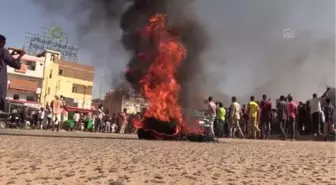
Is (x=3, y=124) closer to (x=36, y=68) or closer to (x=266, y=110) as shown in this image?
(x=266, y=110)

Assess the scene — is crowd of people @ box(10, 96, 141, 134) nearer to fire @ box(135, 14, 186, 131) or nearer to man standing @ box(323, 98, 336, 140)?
man standing @ box(323, 98, 336, 140)

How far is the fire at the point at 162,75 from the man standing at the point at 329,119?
7.84m

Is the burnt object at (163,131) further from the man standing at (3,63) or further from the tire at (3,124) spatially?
the tire at (3,124)

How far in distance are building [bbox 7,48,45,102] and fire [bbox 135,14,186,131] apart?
61.2 metres

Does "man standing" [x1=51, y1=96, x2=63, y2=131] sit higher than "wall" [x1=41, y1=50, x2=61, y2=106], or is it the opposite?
"wall" [x1=41, y1=50, x2=61, y2=106]

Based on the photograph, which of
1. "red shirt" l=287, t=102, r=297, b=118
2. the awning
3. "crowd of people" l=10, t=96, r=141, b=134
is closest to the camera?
"red shirt" l=287, t=102, r=297, b=118

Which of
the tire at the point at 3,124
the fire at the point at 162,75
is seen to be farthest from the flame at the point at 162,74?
the tire at the point at 3,124

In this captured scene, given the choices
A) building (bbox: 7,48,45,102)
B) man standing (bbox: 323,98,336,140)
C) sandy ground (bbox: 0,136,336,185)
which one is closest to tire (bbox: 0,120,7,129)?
man standing (bbox: 323,98,336,140)

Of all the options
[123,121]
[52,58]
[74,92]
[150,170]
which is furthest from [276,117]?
[74,92]

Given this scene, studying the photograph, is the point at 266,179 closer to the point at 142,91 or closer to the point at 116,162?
the point at 116,162

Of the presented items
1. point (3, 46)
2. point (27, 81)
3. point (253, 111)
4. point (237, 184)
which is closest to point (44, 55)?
point (27, 81)

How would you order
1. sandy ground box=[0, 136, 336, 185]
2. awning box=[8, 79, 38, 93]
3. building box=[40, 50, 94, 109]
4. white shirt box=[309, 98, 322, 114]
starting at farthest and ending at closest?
1. building box=[40, 50, 94, 109]
2. awning box=[8, 79, 38, 93]
3. white shirt box=[309, 98, 322, 114]
4. sandy ground box=[0, 136, 336, 185]

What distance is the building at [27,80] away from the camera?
72250mm

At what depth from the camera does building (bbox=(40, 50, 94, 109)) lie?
262ft
